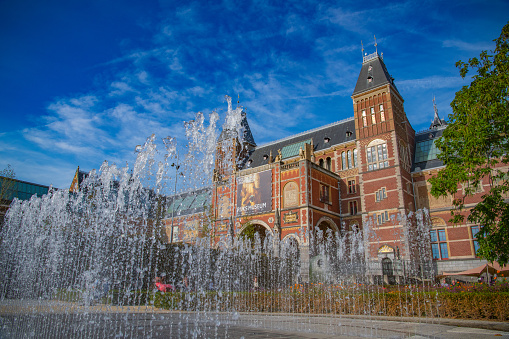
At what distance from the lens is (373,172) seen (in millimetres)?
31875

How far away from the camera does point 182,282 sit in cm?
2056

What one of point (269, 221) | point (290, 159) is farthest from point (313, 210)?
point (290, 159)

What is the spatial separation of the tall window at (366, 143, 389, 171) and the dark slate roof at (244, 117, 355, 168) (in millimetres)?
3118

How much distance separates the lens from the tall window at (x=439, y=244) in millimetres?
29188

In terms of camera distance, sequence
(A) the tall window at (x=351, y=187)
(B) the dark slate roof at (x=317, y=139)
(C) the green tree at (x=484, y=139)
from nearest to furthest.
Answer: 1. (C) the green tree at (x=484, y=139)
2. (A) the tall window at (x=351, y=187)
3. (B) the dark slate roof at (x=317, y=139)

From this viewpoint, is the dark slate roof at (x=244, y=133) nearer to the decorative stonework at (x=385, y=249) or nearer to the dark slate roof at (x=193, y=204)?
the dark slate roof at (x=193, y=204)

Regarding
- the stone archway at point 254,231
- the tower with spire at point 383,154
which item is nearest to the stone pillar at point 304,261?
the stone archway at point 254,231

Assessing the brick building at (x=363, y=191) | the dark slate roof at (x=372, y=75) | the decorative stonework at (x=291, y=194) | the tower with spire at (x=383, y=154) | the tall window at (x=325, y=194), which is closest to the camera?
the brick building at (x=363, y=191)

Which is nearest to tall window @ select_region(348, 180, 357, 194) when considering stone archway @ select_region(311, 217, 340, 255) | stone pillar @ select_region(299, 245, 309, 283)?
stone archway @ select_region(311, 217, 340, 255)

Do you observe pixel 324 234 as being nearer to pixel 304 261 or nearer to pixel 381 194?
pixel 304 261

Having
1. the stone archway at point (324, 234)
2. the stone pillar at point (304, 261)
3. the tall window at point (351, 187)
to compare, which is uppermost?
the tall window at point (351, 187)

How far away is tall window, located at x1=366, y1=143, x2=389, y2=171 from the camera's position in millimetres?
31573

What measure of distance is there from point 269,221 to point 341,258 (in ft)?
27.0

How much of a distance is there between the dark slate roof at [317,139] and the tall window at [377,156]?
10.2ft
